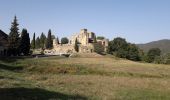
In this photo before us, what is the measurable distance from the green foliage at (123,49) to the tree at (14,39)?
6209 centimetres

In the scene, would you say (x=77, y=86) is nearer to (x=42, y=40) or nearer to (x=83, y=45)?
(x=83, y=45)

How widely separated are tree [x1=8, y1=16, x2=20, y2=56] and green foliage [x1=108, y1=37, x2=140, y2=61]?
62093 millimetres

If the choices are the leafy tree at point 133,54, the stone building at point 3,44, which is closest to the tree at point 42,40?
the leafy tree at point 133,54

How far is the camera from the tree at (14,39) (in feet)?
332

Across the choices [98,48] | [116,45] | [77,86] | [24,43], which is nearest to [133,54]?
[116,45]

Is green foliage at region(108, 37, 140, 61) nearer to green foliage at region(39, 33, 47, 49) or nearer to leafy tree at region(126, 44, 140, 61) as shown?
leafy tree at region(126, 44, 140, 61)

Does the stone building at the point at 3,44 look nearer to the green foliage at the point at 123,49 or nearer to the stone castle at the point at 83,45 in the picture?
the stone castle at the point at 83,45

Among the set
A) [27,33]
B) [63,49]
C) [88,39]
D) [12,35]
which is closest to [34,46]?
[63,49]

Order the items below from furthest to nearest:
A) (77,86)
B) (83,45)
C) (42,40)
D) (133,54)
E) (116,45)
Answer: (42,40) < (83,45) < (116,45) < (133,54) < (77,86)

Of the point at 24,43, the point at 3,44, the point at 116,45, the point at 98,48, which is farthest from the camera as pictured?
the point at 98,48

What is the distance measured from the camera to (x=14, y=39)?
101 m

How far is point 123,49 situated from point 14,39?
71666mm

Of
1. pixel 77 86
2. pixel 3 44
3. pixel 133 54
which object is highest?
pixel 3 44

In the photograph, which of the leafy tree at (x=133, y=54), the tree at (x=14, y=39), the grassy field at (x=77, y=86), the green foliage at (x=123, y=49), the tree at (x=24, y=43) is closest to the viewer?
the grassy field at (x=77, y=86)
